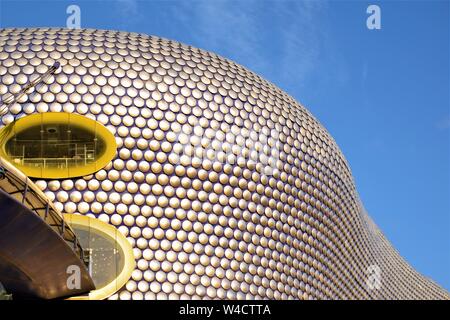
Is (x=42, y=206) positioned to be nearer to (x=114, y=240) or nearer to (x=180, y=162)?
(x=114, y=240)

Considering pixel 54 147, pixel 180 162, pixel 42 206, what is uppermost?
pixel 54 147

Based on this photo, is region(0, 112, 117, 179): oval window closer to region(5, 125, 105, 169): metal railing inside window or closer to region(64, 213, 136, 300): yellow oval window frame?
region(5, 125, 105, 169): metal railing inside window

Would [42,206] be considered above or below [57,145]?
below

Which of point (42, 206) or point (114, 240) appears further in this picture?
point (114, 240)

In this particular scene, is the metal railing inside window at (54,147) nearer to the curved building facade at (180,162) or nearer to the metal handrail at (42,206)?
the curved building facade at (180,162)

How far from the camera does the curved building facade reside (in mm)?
23344

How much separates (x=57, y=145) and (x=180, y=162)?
331 cm

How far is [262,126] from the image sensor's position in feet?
84.9

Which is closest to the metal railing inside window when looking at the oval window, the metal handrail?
the oval window

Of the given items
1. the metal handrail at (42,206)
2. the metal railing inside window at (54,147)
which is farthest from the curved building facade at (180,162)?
the metal handrail at (42,206)

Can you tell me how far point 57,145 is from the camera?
23.7 m

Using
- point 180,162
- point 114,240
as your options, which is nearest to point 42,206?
point 114,240

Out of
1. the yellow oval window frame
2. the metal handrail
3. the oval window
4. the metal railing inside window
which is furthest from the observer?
the metal railing inside window

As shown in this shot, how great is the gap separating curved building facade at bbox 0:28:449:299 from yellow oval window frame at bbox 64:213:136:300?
0.55 feet
